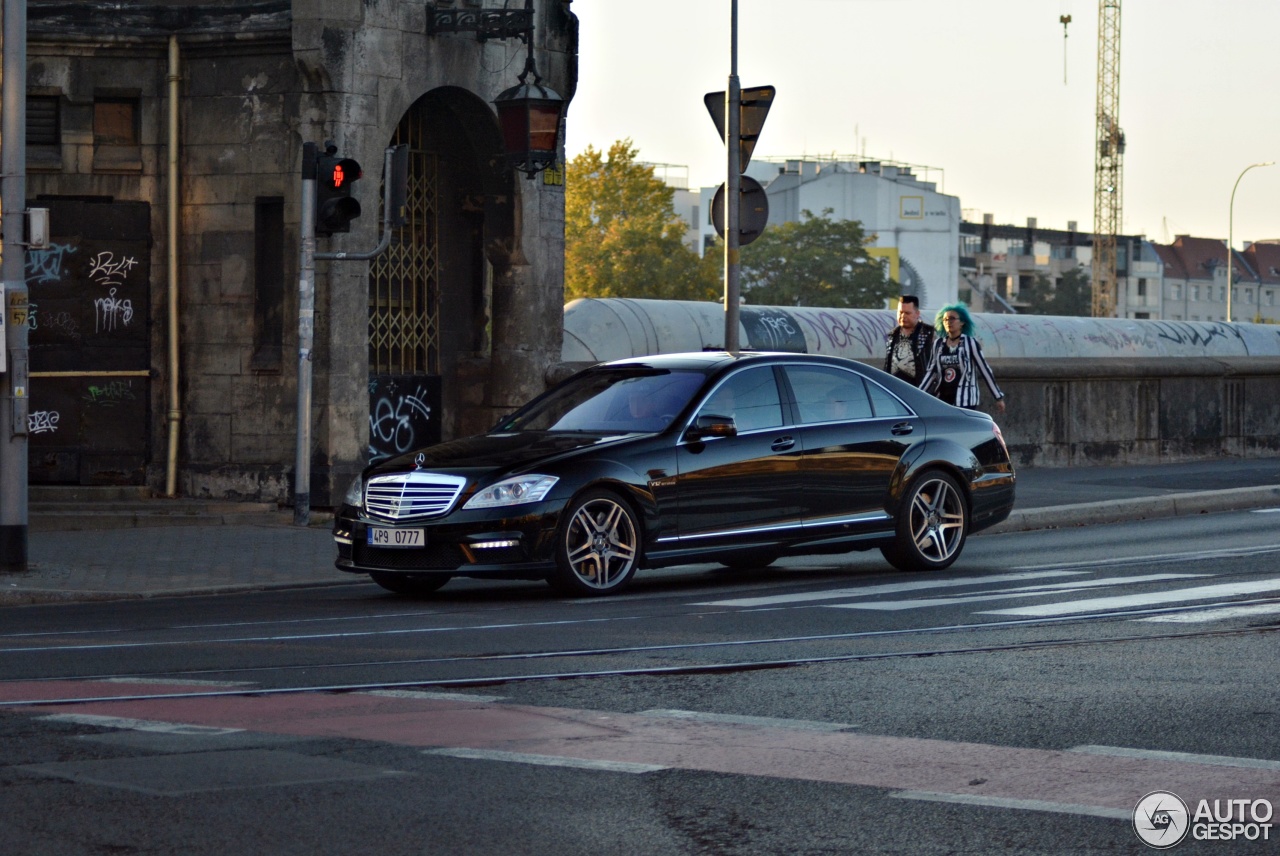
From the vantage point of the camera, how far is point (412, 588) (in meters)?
12.6

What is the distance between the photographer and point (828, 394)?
13.3 metres

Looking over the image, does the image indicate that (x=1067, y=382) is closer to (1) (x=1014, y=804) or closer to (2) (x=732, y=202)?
(2) (x=732, y=202)

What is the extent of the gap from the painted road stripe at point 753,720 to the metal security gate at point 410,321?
1201 cm

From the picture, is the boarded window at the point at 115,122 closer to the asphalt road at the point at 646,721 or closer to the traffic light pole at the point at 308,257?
the traffic light pole at the point at 308,257

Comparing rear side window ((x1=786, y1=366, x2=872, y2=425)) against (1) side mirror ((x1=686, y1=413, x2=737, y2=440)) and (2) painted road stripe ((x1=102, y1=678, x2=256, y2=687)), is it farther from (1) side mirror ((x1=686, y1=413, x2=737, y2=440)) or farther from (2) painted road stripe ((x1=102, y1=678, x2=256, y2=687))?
(2) painted road stripe ((x1=102, y1=678, x2=256, y2=687))

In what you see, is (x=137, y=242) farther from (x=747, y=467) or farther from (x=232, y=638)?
(x=232, y=638)

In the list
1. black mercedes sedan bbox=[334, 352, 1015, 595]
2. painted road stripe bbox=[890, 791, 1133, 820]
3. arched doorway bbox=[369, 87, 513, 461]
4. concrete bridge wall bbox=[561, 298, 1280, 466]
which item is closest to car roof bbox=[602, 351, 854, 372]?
black mercedes sedan bbox=[334, 352, 1015, 595]

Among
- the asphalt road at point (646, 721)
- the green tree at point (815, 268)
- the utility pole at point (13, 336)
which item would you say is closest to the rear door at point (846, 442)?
the asphalt road at point (646, 721)

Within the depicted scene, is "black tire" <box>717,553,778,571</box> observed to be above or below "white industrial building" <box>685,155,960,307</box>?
below

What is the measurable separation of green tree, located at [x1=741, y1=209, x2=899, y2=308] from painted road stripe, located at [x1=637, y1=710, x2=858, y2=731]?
97.2m

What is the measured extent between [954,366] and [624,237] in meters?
69.5

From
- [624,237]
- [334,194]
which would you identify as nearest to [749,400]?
[334,194]

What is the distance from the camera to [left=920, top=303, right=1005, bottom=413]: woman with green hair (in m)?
16.5

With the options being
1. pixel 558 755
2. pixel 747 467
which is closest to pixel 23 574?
pixel 747 467
